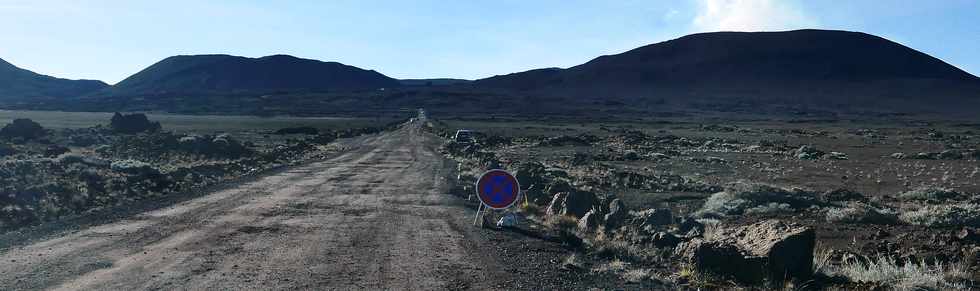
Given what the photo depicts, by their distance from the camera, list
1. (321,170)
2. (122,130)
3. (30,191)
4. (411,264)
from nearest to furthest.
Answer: (411,264) → (30,191) → (321,170) → (122,130)

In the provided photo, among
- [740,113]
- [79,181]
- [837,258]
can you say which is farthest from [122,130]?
[740,113]

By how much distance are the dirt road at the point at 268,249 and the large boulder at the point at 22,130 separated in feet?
136

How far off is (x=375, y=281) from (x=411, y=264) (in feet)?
3.60

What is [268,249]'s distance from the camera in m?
10.5

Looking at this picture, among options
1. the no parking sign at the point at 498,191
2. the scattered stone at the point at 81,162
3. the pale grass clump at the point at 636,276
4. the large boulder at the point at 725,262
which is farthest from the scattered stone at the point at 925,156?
the scattered stone at the point at 81,162

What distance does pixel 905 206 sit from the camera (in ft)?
65.5

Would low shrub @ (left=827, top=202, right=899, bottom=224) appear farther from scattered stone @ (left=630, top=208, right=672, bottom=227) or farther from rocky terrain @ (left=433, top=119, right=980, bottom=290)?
scattered stone @ (left=630, top=208, right=672, bottom=227)

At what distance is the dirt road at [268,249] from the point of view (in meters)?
8.45

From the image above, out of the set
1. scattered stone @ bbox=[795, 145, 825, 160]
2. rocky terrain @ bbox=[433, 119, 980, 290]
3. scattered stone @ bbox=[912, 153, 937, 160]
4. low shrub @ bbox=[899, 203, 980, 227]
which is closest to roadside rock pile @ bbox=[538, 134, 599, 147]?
scattered stone @ bbox=[795, 145, 825, 160]

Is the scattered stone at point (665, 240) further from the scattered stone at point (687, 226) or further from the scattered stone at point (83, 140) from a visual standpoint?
the scattered stone at point (83, 140)

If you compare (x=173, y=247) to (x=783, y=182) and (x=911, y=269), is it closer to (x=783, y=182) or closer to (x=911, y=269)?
(x=911, y=269)

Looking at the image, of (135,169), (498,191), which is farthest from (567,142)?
(498,191)

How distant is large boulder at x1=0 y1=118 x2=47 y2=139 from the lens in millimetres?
50375

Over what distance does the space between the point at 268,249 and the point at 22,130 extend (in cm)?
5058
